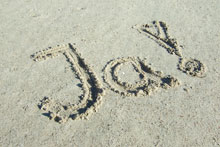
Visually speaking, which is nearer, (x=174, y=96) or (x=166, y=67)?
(x=174, y=96)

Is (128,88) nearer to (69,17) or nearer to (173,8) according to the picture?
(69,17)

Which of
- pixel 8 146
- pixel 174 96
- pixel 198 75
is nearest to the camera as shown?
pixel 8 146

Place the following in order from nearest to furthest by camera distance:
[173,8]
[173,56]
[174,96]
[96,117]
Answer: [96,117]
[174,96]
[173,56]
[173,8]

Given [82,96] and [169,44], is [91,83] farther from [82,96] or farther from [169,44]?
[169,44]

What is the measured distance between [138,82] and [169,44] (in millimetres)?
936

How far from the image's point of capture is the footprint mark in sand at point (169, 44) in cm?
328

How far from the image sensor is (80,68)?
10.6 feet

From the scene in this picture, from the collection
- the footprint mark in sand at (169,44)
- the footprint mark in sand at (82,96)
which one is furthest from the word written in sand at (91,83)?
the footprint mark in sand at (169,44)

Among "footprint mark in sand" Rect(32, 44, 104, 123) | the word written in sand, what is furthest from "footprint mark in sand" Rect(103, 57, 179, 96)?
"footprint mark in sand" Rect(32, 44, 104, 123)

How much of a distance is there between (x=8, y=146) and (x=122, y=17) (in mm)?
2563

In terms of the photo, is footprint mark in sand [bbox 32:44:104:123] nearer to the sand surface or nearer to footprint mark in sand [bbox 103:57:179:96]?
the sand surface

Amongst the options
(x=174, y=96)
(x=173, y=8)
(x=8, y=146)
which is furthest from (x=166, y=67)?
(x=8, y=146)

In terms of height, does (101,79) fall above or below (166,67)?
above

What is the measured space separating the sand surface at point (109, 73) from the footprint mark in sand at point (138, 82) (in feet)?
0.04
